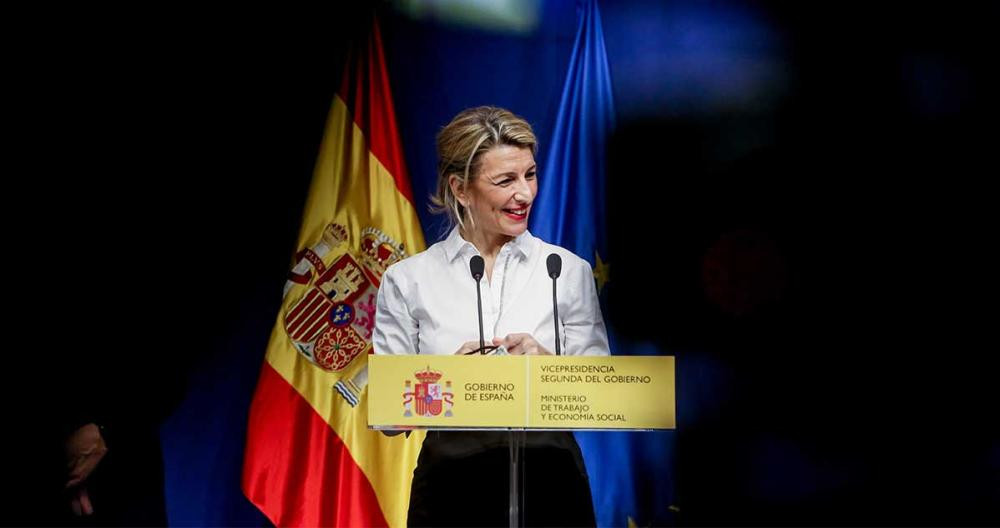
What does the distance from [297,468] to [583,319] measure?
1.22m

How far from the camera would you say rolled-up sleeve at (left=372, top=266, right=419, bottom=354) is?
13.2 feet

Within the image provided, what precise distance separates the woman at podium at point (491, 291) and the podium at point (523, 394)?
56cm

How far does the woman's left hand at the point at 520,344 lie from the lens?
3.77 m

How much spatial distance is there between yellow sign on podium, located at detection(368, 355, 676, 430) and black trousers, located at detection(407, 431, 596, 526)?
20.8 inches

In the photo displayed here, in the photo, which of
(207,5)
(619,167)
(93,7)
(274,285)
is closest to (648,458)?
(619,167)

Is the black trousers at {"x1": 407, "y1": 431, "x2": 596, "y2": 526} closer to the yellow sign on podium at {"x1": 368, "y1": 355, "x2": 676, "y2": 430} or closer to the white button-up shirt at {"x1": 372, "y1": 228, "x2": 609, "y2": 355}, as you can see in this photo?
the white button-up shirt at {"x1": 372, "y1": 228, "x2": 609, "y2": 355}

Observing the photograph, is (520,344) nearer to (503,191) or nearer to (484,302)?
(484,302)

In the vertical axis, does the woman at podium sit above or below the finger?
above

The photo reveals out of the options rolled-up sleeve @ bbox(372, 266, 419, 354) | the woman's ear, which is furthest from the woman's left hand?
the woman's ear

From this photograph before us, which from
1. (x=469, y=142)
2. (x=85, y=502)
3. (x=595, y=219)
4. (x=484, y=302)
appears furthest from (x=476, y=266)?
(x=85, y=502)

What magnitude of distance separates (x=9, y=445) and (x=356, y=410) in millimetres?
1225

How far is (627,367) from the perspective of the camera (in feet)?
10.5

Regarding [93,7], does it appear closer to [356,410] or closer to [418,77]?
[418,77]

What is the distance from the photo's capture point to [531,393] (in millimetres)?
3197
